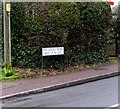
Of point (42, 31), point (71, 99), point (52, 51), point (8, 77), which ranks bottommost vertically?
point (71, 99)

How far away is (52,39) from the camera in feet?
42.4

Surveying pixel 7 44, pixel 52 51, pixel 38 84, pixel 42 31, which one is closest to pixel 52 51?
pixel 52 51

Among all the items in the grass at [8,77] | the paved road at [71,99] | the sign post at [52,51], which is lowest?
the paved road at [71,99]

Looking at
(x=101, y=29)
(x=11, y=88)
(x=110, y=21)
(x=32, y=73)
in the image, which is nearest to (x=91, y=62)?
(x=101, y=29)

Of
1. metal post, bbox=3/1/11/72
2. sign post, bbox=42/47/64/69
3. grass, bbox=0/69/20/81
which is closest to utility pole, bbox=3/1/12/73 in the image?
metal post, bbox=3/1/11/72

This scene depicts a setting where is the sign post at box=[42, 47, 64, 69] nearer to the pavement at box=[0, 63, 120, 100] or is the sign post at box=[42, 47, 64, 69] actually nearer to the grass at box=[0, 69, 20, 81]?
the pavement at box=[0, 63, 120, 100]

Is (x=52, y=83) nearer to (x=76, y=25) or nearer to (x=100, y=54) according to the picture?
(x=76, y=25)

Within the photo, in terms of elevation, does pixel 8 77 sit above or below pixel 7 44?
below

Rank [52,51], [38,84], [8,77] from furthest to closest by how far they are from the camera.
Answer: [52,51] → [8,77] → [38,84]

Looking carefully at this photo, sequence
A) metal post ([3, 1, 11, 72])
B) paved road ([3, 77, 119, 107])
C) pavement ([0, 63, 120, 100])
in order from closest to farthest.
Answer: paved road ([3, 77, 119, 107]), pavement ([0, 63, 120, 100]), metal post ([3, 1, 11, 72])

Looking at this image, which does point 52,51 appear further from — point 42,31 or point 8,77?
point 8,77

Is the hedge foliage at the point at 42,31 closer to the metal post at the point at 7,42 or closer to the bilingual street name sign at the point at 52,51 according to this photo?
the bilingual street name sign at the point at 52,51

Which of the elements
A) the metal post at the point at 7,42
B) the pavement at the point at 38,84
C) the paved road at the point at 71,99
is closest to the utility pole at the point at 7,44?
the metal post at the point at 7,42

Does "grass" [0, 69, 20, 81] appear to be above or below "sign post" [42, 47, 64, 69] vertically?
below
